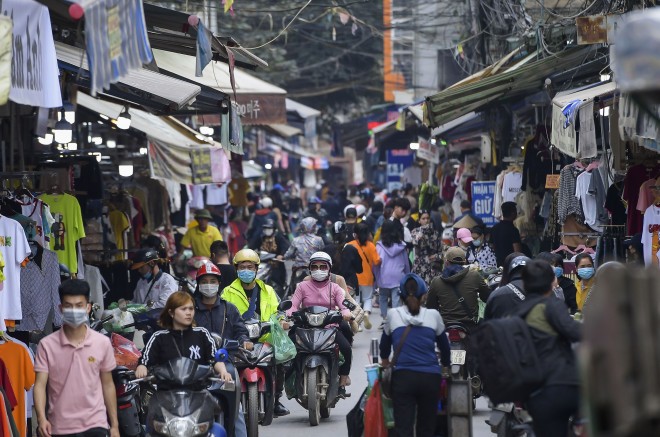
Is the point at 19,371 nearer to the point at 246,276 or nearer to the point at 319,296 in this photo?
the point at 246,276

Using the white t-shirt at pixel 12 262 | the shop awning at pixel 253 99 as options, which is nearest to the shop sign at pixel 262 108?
the shop awning at pixel 253 99

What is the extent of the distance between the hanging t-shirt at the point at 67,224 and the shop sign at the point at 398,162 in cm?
2478

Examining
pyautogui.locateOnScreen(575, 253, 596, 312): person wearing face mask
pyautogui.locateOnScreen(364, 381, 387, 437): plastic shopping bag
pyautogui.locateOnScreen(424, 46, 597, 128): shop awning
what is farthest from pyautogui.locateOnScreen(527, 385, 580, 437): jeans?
pyautogui.locateOnScreen(424, 46, 597, 128): shop awning

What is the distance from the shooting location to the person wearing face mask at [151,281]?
14664mm

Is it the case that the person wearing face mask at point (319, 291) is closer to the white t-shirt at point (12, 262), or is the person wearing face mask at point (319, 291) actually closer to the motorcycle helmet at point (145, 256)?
the motorcycle helmet at point (145, 256)

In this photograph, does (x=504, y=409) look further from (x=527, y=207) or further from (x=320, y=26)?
(x=320, y=26)

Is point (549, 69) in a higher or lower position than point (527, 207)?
higher

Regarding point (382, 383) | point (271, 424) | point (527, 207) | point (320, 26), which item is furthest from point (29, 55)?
point (320, 26)

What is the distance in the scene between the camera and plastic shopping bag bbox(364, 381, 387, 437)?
9180 millimetres

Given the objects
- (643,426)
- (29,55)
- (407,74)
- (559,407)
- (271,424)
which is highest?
(407,74)

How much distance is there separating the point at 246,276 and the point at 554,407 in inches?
202

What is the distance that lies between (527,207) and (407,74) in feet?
86.8

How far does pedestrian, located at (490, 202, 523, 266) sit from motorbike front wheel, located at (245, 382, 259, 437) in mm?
6780

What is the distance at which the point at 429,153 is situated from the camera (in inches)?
1150
